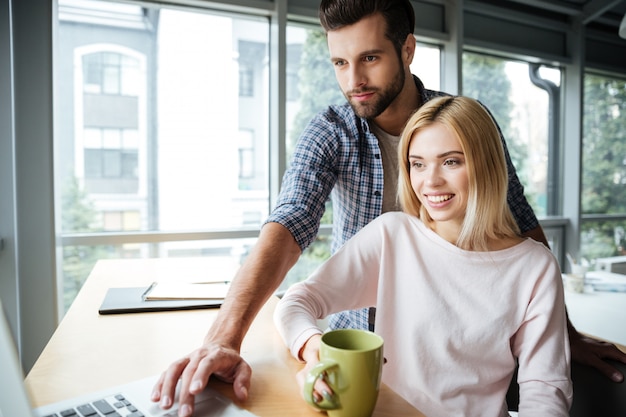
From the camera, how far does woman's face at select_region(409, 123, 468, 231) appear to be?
115cm

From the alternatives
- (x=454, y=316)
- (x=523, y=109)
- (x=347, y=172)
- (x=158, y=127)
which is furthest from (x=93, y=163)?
(x=523, y=109)

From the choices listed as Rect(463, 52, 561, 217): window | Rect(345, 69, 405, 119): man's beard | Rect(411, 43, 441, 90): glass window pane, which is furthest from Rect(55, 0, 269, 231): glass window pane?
Rect(463, 52, 561, 217): window

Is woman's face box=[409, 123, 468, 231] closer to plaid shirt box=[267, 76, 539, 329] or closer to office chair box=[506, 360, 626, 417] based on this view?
plaid shirt box=[267, 76, 539, 329]

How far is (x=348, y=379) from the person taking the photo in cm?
63

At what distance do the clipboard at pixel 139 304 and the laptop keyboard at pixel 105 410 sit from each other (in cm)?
53

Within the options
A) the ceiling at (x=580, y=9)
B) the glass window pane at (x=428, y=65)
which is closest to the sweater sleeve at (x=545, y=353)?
the glass window pane at (x=428, y=65)

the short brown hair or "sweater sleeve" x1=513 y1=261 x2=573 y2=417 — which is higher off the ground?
the short brown hair

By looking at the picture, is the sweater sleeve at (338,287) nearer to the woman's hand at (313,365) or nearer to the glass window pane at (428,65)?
the woman's hand at (313,365)

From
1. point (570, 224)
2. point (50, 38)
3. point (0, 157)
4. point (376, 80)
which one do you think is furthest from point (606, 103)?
point (0, 157)

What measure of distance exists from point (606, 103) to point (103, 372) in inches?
203

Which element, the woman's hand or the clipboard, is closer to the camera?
the woman's hand

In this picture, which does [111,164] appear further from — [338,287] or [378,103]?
[338,287]

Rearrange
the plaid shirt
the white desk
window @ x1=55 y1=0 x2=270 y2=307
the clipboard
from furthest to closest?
window @ x1=55 y1=0 x2=270 y2=307
the white desk
the plaid shirt
the clipboard

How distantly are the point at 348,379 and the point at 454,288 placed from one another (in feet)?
1.86
